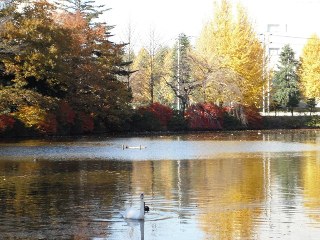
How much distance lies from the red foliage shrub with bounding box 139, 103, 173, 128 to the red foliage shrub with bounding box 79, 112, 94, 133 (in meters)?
7.84

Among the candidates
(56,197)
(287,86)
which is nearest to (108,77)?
(287,86)

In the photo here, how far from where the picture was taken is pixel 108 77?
202 ft

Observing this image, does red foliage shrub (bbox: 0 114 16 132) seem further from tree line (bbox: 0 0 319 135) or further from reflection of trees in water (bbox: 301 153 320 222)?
reflection of trees in water (bbox: 301 153 320 222)

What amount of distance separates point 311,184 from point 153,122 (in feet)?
141

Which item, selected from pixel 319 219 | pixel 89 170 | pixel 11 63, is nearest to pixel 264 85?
pixel 11 63

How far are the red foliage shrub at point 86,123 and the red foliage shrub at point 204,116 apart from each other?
12311mm

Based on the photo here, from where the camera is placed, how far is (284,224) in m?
16.5

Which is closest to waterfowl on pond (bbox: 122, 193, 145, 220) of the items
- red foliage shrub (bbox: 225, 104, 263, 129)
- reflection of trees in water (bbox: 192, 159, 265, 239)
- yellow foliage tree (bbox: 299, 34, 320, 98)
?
reflection of trees in water (bbox: 192, 159, 265, 239)

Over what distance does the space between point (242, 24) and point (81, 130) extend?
68.0ft

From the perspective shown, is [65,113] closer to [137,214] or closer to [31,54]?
[31,54]

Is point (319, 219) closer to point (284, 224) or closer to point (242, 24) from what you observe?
point (284, 224)

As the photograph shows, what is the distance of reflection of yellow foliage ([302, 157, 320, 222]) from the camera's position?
63.7 feet

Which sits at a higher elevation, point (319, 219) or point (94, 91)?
point (94, 91)

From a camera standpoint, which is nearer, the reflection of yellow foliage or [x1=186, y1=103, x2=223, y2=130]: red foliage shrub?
the reflection of yellow foliage
